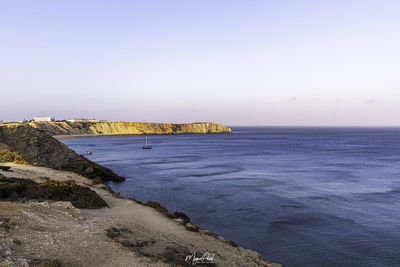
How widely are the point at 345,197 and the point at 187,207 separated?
61.9 ft

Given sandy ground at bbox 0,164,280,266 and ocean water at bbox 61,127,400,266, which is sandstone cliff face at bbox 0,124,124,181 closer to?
ocean water at bbox 61,127,400,266

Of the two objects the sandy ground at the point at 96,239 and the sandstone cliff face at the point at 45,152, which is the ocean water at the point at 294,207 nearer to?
the sandstone cliff face at the point at 45,152

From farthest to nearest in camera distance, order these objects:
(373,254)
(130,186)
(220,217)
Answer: (130,186), (220,217), (373,254)

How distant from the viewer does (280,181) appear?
132 ft

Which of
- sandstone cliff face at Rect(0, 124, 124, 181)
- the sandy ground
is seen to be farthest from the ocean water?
the sandy ground

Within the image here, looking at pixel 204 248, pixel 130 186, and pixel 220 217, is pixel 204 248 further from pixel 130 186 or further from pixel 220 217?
pixel 130 186

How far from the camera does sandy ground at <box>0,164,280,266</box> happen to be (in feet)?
30.3

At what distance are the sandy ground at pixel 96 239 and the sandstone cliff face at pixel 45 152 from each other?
1053 inches

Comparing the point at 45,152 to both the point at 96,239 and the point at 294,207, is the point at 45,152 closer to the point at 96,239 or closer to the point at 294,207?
the point at 96,239

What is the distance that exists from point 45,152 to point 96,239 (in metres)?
37.7

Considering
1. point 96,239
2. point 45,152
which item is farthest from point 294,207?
point 45,152

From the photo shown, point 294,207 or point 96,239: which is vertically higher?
point 96,239

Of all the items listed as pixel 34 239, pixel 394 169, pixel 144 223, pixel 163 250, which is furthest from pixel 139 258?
pixel 394 169

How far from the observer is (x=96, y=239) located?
10.9m
